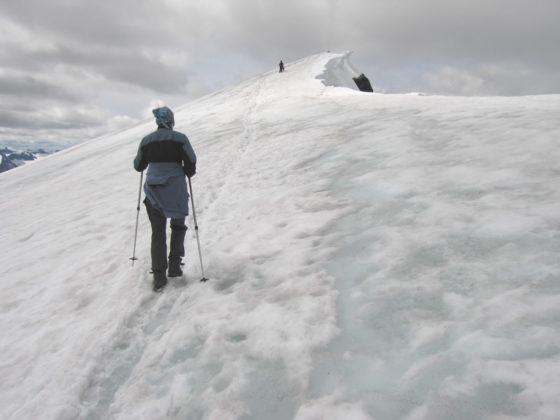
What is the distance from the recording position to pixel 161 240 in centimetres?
420

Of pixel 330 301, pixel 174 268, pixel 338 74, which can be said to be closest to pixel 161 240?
pixel 174 268

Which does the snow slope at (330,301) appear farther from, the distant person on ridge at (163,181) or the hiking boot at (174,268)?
the distant person on ridge at (163,181)

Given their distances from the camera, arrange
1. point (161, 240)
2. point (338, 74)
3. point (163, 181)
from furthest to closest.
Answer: point (338, 74) → point (161, 240) → point (163, 181)

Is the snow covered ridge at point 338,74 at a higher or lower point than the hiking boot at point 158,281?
higher

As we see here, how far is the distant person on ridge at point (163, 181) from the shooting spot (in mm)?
4125

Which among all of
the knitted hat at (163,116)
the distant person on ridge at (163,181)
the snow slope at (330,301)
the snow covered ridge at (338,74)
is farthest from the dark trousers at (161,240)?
the snow covered ridge at (338,74)

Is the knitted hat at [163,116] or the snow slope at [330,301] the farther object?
the knitted hat at [163,116]

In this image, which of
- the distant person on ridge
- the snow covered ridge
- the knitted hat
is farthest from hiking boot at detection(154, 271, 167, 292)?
the snow covered ridge

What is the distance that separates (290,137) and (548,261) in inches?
350

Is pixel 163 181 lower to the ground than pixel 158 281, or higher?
higher

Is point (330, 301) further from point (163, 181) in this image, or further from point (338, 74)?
point (338, 74)

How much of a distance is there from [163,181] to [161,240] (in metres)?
0.75

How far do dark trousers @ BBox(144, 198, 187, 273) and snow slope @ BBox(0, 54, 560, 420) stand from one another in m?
0.36

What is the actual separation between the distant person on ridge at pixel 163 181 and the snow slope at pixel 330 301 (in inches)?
21.1
